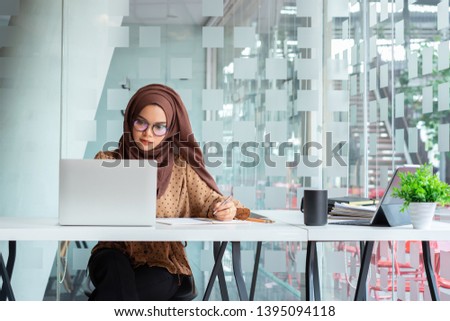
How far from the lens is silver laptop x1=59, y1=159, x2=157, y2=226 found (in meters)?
2.12

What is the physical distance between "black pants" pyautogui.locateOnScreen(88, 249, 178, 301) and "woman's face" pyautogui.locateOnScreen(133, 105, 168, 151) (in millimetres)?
523

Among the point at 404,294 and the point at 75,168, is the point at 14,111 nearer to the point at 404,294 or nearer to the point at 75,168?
the point at 75,168

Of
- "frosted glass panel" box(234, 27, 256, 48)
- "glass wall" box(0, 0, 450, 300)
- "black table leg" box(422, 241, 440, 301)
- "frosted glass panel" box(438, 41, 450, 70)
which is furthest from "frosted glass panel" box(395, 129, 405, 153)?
"black table leg" box(422, 241, 440, 301)

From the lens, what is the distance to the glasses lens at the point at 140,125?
274 centimetres

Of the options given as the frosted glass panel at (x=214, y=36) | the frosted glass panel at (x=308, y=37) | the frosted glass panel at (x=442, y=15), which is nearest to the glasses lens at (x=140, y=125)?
the frosted glass panel at (x=214, y=36)

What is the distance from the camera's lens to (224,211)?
7.95ft

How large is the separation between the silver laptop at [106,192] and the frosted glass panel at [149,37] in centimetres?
169

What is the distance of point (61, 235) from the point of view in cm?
202

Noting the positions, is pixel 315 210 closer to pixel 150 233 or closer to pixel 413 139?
pixel 150 233

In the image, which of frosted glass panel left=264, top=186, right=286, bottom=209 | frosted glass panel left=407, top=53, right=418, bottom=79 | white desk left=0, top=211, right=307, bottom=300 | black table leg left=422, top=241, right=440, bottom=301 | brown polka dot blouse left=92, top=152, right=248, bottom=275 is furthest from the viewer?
frosted glass panel left=264, top=186, right=286, bottom=209

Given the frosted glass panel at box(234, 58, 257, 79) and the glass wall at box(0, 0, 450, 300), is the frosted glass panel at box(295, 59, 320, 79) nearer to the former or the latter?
the glass wall at box(0, 0, 450, 300)

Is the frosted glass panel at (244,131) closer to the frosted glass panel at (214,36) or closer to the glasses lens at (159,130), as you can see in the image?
the frosted glass panel at (214,36)
